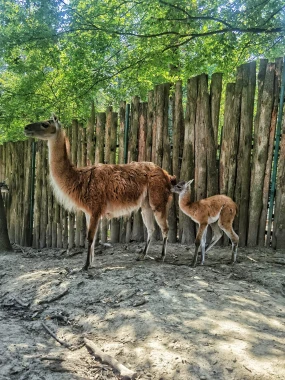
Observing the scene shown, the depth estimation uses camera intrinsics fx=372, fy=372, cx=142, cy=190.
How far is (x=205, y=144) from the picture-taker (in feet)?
20.1

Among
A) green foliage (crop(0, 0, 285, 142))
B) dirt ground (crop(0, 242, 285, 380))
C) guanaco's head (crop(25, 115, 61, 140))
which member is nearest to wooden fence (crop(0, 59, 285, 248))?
dirt ground (crop(0, 242, 285, 380))

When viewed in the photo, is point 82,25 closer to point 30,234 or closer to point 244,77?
point 244,77

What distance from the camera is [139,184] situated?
569 centimetres

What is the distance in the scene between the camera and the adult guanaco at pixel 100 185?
18.1 ft

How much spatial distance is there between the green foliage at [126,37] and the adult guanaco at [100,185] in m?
4.03

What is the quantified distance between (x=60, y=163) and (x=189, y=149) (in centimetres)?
217

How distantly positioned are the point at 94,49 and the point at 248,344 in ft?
27.8

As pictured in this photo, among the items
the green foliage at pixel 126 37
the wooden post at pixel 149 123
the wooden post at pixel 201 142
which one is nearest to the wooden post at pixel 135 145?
the wooden post at pixel 149 123

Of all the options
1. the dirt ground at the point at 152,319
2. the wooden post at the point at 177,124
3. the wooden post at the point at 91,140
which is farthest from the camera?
the wooden post at the point at 91,140

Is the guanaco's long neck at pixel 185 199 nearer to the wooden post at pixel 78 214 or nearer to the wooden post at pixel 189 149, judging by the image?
the wooden post at pixel 189 149

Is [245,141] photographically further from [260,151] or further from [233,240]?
[233,240]

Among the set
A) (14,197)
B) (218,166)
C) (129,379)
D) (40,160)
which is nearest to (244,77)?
(218,166)

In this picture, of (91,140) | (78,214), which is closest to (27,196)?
(78,214)

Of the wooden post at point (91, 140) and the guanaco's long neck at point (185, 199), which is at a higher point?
the wooden post at point (91, 140)
